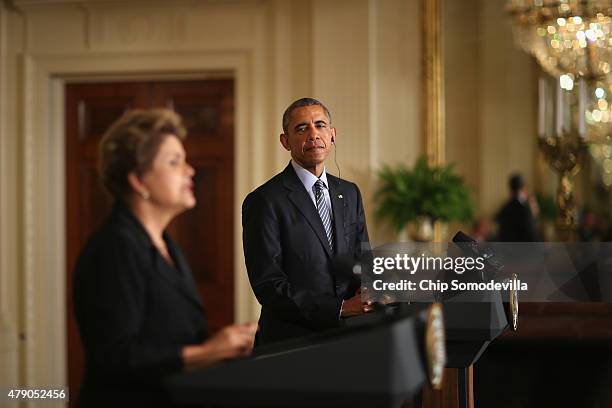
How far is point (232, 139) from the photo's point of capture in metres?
6.42

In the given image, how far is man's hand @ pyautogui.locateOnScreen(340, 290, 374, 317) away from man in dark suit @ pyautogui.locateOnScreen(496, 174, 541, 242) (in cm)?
380

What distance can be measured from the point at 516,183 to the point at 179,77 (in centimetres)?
252

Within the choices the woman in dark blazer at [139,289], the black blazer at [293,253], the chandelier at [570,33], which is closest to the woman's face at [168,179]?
the woman in dark blazer at [139,289]

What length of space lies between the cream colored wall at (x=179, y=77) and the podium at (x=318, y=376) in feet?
12.9

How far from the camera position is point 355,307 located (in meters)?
2.59

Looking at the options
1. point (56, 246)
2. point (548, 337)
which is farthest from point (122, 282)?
point (56, 246)

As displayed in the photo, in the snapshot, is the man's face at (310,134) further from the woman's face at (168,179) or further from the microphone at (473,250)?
the woman's face at (168,179)

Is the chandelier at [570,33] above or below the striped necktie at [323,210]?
above

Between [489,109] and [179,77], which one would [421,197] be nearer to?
[489,109]

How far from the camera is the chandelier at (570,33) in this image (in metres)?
5.50

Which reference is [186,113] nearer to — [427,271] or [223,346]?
[427,271]

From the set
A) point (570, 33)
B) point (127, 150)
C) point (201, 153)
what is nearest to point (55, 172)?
point (201, 153)

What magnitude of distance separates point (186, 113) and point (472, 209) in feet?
7.12

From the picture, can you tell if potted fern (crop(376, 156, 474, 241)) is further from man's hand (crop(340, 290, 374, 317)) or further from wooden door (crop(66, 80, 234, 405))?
man's hand (crop(340, 290, 374, 317))
